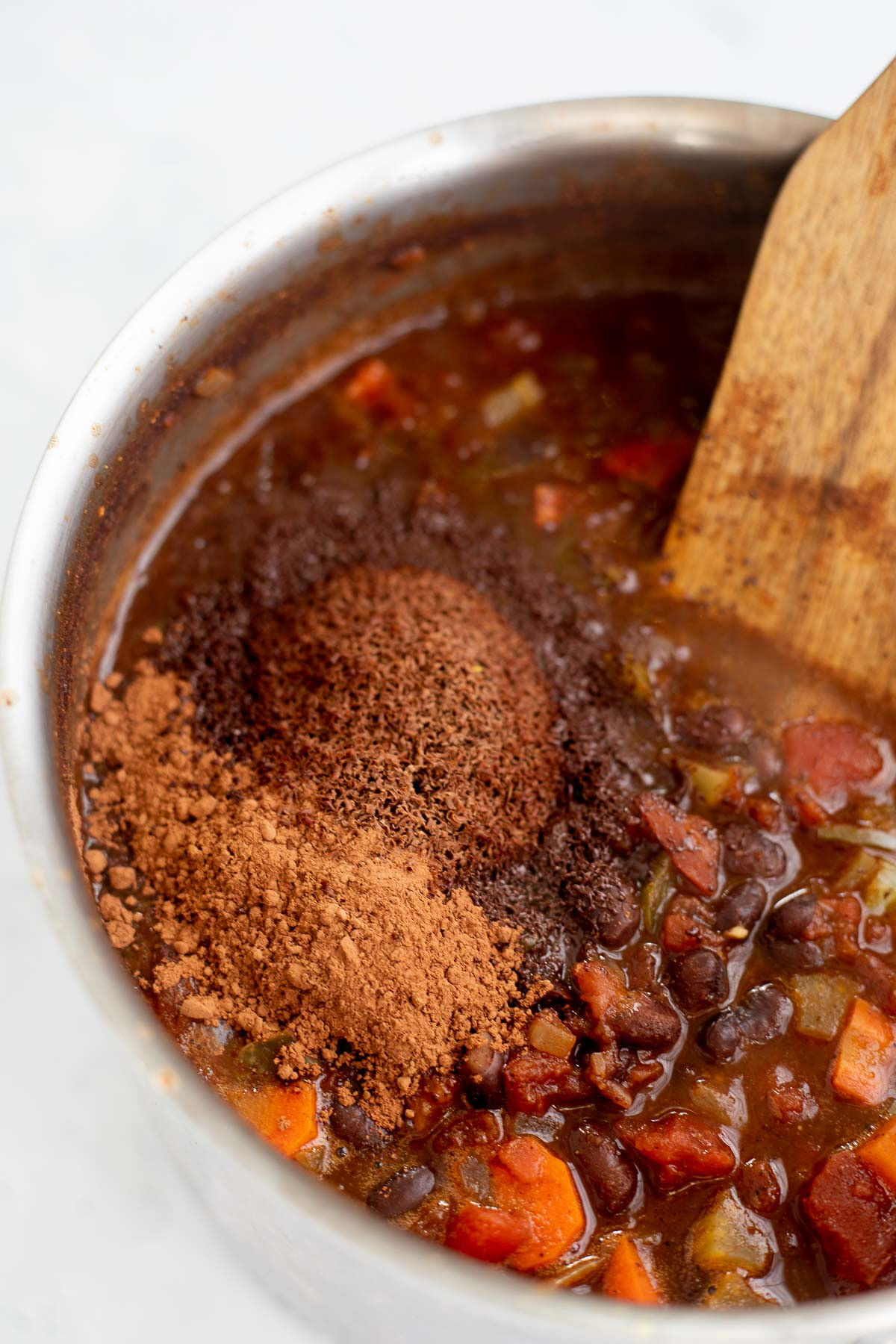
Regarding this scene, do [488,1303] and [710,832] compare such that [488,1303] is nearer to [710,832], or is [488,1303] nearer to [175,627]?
[710,832]

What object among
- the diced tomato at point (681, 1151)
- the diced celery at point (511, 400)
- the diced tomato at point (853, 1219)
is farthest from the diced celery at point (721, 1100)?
the diced celery at point (511, 400)

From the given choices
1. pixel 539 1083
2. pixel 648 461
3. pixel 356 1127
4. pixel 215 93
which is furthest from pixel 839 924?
pixel 215 93

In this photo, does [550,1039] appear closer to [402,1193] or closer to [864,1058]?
[402,1193]

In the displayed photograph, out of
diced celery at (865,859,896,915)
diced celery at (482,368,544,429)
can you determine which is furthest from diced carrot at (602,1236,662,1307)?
diced celery at (482,368,544,429)

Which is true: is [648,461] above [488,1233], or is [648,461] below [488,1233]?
above

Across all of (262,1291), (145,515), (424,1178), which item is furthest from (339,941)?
(145,515)

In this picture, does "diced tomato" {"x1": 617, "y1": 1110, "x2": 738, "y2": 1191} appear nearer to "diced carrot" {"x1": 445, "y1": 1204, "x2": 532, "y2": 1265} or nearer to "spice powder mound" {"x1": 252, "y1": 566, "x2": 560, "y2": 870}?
"diced carrot" {"x1": 445, "y1": 1204, "x2": 532, "y2": 1265}

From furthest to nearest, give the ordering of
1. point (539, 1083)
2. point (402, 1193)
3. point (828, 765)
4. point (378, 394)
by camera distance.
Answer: point (378, 394), point (828, 765), point (539, 1083), point (402, 1193)
